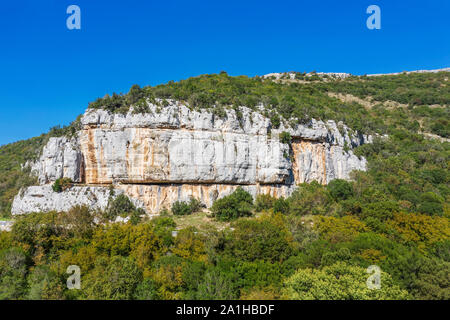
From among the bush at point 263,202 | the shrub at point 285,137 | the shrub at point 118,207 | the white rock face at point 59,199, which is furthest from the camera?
the shrub at point 285,137

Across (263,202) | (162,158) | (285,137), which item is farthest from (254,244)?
(285,137)

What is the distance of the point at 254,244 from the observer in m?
20.9

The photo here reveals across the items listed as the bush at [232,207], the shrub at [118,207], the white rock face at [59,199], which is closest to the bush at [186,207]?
the bush at [232,207]

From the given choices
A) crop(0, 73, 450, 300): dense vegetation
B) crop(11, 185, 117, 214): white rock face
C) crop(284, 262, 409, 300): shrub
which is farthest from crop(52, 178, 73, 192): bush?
crop(284, 262, 409, 300): shrub

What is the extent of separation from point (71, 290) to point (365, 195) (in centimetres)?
3195

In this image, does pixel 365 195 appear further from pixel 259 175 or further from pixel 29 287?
pixel 29 287

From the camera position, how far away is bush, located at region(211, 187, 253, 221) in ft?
102

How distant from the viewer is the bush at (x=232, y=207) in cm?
3116

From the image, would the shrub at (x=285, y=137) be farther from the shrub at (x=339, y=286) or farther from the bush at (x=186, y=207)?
the shrub at (x=339, y=286)

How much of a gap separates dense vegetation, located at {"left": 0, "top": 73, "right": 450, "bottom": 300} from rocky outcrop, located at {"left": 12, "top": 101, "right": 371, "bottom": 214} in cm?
190

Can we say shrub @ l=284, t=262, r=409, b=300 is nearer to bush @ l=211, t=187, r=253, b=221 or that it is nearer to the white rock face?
bush @ l=211, t=187, r=253, b=221

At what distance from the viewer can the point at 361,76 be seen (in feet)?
290

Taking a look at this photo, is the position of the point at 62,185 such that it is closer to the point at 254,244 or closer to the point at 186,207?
the point at 186,207

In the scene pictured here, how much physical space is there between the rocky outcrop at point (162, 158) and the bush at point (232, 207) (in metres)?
1.96
